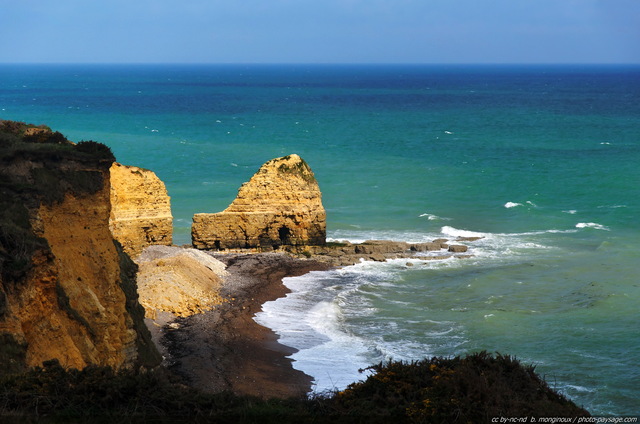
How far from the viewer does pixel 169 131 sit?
129m

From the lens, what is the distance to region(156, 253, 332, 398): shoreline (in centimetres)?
3023

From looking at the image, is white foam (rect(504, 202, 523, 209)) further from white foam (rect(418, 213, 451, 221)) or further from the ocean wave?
the ocean wave

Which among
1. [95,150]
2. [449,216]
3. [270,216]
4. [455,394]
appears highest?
[95,150]

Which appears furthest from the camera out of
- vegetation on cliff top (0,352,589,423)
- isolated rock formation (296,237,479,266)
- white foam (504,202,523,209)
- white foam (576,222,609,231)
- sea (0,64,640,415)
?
white foam (504,202,523,209)

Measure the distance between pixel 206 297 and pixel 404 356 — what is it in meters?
10.9

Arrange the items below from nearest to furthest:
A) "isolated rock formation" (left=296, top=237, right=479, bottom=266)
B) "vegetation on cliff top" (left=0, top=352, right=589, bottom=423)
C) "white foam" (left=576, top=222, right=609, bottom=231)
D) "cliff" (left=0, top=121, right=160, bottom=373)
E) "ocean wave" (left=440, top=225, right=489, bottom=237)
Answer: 1. "vegetation on cliff top" (left=0, top=352, right=589, bottom=423)
2. "cliff" (left=0, top=121, right=160, bottom=373)
3. "isolated rock formation" (left=296, top=237, right=479, bottom=266)
4. "ocean wave" (left=440, top=225, right=489, bottom=237)
5. "white foam" (left=576, top=222, right=609, bottom=231)

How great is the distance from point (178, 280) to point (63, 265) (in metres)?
16.6

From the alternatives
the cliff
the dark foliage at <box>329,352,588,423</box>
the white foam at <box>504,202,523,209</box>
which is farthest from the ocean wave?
the dark foliage at <box>329,352,588,423</box>

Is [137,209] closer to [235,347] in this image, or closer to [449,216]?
[235,347]

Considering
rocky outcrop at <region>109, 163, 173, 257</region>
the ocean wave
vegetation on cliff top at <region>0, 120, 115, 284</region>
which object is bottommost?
the ocean wave

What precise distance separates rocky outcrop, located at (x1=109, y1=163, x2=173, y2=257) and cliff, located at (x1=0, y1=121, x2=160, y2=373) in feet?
59.3

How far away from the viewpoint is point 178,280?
132 ft

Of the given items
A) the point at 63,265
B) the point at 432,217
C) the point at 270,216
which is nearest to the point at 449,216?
the point at 432,217

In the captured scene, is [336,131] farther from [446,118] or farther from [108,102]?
[108,102]
